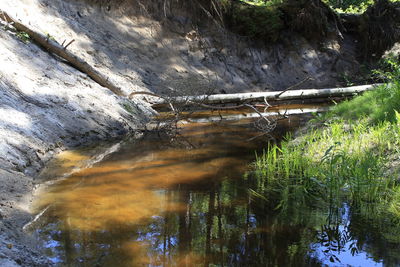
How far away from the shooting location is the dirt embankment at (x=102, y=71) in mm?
6137

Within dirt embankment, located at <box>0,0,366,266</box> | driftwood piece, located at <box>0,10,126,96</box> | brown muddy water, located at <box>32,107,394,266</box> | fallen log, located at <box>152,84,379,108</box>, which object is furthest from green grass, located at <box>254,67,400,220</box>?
driftwood piece, located at <box>0,10,126,96</box>

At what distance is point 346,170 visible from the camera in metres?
5.69

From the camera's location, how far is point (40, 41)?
33.9 ft

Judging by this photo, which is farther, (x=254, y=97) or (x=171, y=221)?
(x=254, y=97)

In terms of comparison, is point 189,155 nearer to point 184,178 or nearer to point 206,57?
point 184,178

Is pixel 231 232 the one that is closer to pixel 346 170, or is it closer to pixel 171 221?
pixel 171 221

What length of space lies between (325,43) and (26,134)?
14.5 m

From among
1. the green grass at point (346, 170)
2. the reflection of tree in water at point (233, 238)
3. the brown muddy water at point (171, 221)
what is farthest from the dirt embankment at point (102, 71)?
the green grass at point (346, 170)

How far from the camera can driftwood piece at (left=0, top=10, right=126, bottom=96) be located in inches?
405

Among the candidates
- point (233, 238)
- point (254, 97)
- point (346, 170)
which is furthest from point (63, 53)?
point (233, 238)

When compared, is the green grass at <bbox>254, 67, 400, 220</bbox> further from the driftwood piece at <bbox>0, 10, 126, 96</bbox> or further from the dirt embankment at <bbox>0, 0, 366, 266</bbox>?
the driftwood piece at <bbox>0, 10, 126, 96</bbox>

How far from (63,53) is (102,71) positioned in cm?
165

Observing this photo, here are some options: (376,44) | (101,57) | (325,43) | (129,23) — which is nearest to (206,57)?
(129,23)

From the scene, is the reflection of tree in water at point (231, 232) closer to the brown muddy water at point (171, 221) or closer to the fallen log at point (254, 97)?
the brown muddy water at point (171, 221)
